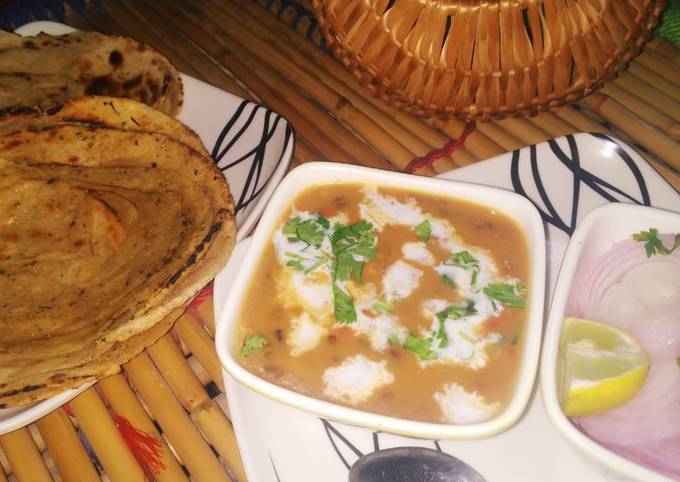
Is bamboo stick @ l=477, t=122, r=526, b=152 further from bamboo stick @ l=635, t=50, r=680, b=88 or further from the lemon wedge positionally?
the lemon wedge

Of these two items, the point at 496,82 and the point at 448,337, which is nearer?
the point at 448,337

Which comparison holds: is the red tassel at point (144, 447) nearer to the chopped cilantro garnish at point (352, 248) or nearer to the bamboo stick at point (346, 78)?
the chopped cilantro garnish at point (352, 248)

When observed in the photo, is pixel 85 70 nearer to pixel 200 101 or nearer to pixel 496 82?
pixel 200 101

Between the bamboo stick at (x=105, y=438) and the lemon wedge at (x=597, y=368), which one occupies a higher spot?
the lemon wedge at (x=597, y=368)

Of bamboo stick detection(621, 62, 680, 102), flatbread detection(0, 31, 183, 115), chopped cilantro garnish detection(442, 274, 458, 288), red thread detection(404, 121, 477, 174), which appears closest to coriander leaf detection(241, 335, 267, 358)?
chopped cilantro garnish detection(442, 274, 458, 288)

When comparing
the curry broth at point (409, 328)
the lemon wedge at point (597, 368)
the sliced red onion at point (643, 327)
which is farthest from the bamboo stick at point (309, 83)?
the lemon wedge at point (597, 368)

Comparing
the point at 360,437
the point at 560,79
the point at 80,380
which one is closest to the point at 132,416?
the point at 80,380
